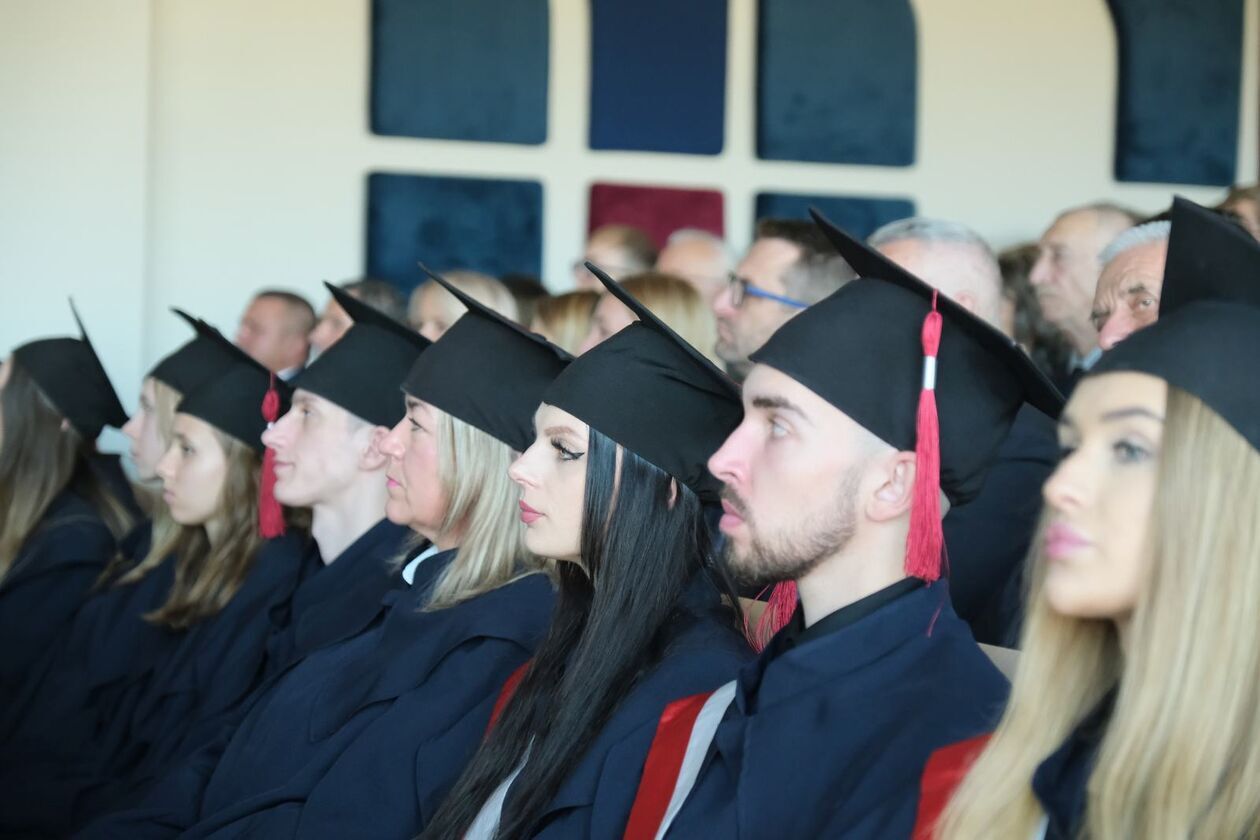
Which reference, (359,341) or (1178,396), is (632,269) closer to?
(359,341)

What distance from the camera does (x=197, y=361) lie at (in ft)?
15.3

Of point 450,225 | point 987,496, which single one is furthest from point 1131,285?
point 450,225

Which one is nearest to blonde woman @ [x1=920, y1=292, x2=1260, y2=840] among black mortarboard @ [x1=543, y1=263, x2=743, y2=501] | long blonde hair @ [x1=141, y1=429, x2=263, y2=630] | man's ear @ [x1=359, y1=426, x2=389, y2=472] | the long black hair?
the long black hair

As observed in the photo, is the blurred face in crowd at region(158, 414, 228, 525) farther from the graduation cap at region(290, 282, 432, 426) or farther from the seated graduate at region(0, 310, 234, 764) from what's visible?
the graduation cap at region(290, 282, 432, 426)

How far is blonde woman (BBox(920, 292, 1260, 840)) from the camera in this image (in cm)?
138

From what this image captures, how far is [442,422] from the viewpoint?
3.29 metres

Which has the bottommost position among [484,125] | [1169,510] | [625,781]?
[625,781]

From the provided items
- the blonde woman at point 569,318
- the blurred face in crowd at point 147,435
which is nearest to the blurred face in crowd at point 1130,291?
the blonde woman at point 569,318

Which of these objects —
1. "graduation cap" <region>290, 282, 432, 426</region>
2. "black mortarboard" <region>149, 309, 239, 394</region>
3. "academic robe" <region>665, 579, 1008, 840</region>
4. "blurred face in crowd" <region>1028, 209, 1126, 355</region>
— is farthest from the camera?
"blurred face in crowd" <region>1028, 209, 1126, 355</region>

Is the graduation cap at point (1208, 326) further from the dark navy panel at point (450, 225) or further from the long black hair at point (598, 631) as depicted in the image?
the dark navy panel at point (450, 225)

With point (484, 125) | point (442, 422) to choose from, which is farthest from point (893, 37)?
point (442, 422)

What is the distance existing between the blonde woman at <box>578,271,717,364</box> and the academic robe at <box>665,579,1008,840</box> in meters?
2.43

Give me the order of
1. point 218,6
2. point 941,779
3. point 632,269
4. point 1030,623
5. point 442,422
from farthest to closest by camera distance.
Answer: point 218,6 → point 632,269 → point 442,422 → point 941,779 → point 1030,623

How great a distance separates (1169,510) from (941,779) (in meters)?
0.49
